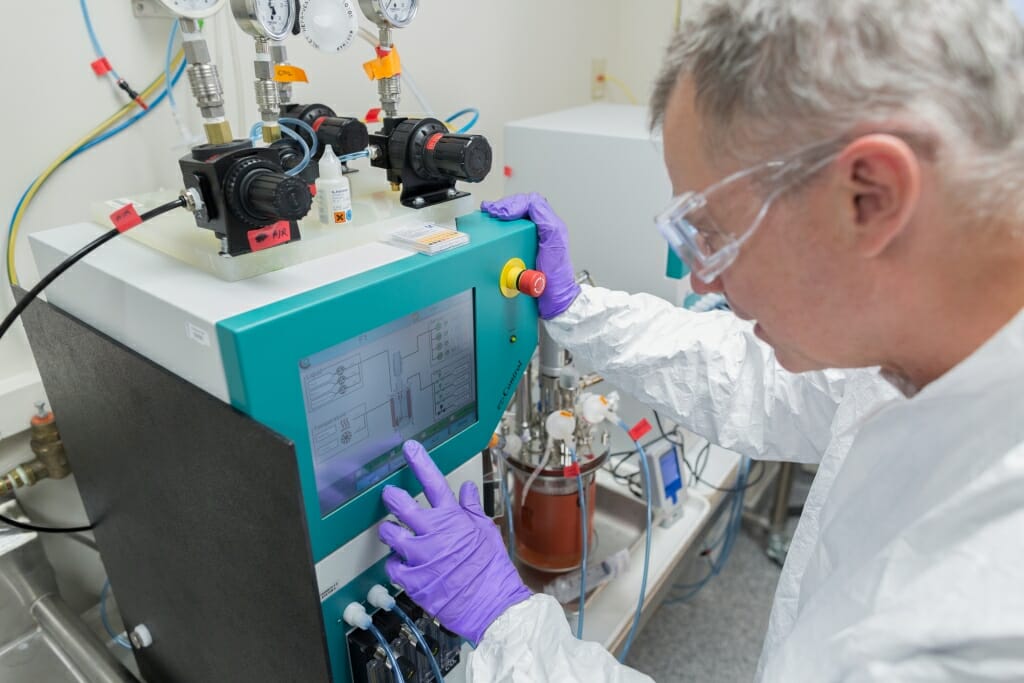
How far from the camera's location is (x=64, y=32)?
36.1 inches

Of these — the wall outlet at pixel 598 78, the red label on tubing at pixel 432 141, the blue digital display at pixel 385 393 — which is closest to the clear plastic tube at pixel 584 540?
the blue digital display at pixel 385 393

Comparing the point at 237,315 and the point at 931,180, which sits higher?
the point at 931,180

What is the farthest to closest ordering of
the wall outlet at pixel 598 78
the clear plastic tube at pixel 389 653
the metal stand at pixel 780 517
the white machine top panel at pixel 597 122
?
1. the wall outlet at pixel 598 78
2. the metal stand at pixel 780 517
3. the white machine top panel at pixel 597 122
4. the clear plastic tube at pixel 389 653

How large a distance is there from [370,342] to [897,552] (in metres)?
0.50

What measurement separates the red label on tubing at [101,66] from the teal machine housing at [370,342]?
1.91ft

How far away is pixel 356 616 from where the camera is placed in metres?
0.71

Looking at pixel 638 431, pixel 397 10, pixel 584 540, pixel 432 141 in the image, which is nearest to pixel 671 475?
pixel 638 431

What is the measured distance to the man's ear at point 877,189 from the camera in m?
0.47

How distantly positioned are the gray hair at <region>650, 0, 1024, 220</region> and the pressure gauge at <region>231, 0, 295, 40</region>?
1.46ft

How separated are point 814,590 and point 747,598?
4.59 feet

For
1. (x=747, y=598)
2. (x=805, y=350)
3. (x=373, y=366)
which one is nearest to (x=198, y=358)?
(x=373, y=366)

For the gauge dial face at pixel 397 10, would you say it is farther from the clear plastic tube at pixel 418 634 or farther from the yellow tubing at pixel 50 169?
the clear plastic tube at pixel 418 634

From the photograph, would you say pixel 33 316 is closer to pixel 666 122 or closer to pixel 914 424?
pixel 666 122

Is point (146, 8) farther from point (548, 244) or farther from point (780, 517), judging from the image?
point (780, 517)
